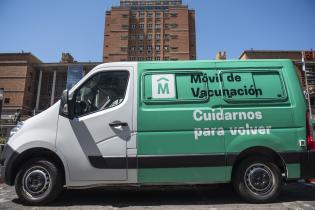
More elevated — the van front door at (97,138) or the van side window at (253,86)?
the van side window at (253,86)

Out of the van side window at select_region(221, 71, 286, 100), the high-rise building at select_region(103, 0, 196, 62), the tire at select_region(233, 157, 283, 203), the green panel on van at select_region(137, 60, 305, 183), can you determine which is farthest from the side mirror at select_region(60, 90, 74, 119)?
the high-rise building at select_region(103, 0, 196, 62)

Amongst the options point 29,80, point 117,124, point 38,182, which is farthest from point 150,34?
point 38,182

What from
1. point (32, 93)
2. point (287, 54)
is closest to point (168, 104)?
point (287, 54)

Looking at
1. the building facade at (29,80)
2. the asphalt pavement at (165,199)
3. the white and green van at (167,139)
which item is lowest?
the asphalt pavement at (165,199)

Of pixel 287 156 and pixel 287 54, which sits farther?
pixel 287 54

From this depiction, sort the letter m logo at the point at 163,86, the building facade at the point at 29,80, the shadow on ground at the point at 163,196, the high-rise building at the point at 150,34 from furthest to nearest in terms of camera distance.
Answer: the high-rise building at the point at 150,34 → the building facade at the point at 29,80 → the letter m logo at the point at 163,86 → the shadow on ground at the point at 163,196

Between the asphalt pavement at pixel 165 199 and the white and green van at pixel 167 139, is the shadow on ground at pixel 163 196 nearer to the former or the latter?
the asphalt pavement at pixel 165 199

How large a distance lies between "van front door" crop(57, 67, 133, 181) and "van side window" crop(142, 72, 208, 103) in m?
0.36

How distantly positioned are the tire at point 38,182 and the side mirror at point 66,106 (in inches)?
34.2

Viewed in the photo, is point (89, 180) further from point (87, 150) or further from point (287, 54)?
point (287, 54)

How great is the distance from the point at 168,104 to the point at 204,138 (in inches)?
33.8

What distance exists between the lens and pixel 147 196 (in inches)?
228

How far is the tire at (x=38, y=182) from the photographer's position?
5.11 metres

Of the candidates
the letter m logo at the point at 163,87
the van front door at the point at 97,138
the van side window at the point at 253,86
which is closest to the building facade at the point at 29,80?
the van front door at the point at 97,138
